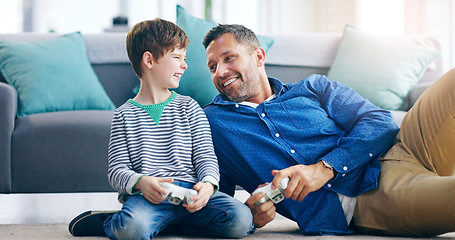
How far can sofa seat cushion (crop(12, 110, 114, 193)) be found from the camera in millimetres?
1958

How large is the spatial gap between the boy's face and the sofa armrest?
29.8 inches

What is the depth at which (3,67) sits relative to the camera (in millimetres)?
2377

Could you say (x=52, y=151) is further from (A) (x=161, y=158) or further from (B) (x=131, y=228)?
(B) (x=131, y=228)

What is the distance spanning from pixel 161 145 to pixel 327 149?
489 millimetres

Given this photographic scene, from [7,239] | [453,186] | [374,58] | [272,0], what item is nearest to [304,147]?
[453,186]

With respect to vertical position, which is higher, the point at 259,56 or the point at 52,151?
the point at 259,56

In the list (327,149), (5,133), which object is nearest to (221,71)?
(327,149)

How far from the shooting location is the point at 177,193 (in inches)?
51.3

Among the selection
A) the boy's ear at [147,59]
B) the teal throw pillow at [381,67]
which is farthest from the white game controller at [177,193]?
the teal throw pillow at [381,67]

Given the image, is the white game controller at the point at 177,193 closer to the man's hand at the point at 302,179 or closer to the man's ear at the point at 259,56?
the man's hand at the point at 302,179

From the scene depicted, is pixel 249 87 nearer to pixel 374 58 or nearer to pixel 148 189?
pixel 148 189

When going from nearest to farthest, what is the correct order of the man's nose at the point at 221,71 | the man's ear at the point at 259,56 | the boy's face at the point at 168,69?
1. the boy's face at the point at 168,69
2. the man's nose at the point at 221,71
3. the man's ear at the point at 259,56

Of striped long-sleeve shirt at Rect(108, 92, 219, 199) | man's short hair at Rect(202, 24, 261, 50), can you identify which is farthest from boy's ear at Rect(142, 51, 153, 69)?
man's short hair at Rect(202, 24, 261, 50)

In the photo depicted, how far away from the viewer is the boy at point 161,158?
1314mm
